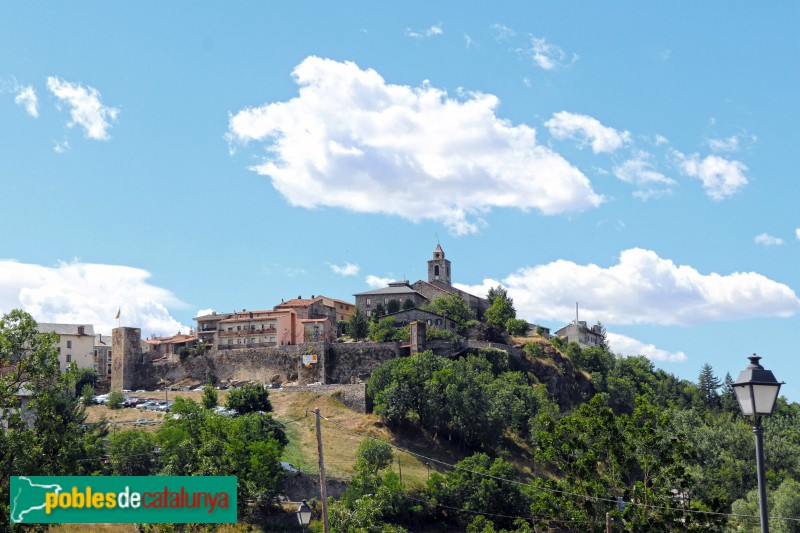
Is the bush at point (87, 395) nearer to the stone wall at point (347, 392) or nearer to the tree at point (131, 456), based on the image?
the stone wall at point (347, 392)

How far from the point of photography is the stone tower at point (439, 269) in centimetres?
14725

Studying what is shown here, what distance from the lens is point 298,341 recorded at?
112 m

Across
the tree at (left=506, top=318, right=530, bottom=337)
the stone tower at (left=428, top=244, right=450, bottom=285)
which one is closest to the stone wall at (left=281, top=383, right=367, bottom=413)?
the tree at (left=506, top=318, right=530, bottom=337)

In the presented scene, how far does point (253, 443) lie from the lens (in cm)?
6838

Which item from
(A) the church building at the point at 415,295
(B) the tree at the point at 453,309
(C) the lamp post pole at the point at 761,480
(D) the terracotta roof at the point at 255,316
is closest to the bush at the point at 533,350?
(B) the tree at the point at 453,309

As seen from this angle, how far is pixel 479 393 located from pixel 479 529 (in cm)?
2414

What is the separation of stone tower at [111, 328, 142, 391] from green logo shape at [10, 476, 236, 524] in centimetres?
8968

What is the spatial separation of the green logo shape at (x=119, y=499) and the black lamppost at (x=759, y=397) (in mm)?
15541

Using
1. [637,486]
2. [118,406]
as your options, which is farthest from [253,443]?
[637,486]

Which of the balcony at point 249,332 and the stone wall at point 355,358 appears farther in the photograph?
the balcony at point 249,332

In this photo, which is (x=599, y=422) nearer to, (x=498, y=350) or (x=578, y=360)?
(x=498, y=350)

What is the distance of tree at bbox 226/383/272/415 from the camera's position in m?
86.0

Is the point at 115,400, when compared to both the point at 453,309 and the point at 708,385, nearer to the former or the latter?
the point at 453,309

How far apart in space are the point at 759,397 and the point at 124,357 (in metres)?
108
